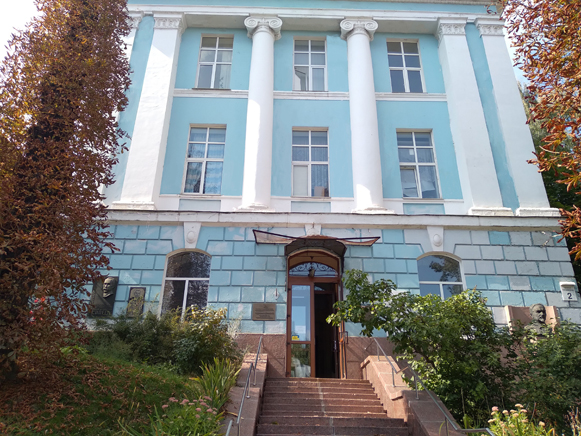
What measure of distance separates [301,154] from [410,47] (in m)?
6.60

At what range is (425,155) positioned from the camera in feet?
51.9

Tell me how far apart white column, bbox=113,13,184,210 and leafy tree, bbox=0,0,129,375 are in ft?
18.7

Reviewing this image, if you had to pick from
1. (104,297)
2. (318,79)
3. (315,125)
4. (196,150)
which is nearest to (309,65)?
(318,79)

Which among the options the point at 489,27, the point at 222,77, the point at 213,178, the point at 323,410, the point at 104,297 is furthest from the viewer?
the point at 489,27

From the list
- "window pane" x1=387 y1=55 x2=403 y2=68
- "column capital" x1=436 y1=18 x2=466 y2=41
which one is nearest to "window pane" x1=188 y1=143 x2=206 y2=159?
"window pane" x1=387 y1=55 x2=403 y2=68

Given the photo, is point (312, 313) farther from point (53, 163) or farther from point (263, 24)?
point (263, 24)

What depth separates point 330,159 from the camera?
50.8 ft

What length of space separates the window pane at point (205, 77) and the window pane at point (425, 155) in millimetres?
7927

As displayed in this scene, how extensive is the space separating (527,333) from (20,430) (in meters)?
8.98

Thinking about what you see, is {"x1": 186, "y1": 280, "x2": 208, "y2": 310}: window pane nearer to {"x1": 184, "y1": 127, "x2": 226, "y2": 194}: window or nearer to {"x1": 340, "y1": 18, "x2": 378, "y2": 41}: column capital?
{"x1": 184, "y1": 127, "x2": 226, "y2": 194}: window

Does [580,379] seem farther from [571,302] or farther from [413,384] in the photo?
[571,302]

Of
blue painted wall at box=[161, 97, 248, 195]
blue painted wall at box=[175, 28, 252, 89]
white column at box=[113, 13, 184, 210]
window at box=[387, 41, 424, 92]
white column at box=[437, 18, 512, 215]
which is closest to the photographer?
white column at box=[113, 13, 184, 210]

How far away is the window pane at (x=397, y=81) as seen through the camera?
17.1 meters

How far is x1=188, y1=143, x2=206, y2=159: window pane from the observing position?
51.4 feet
